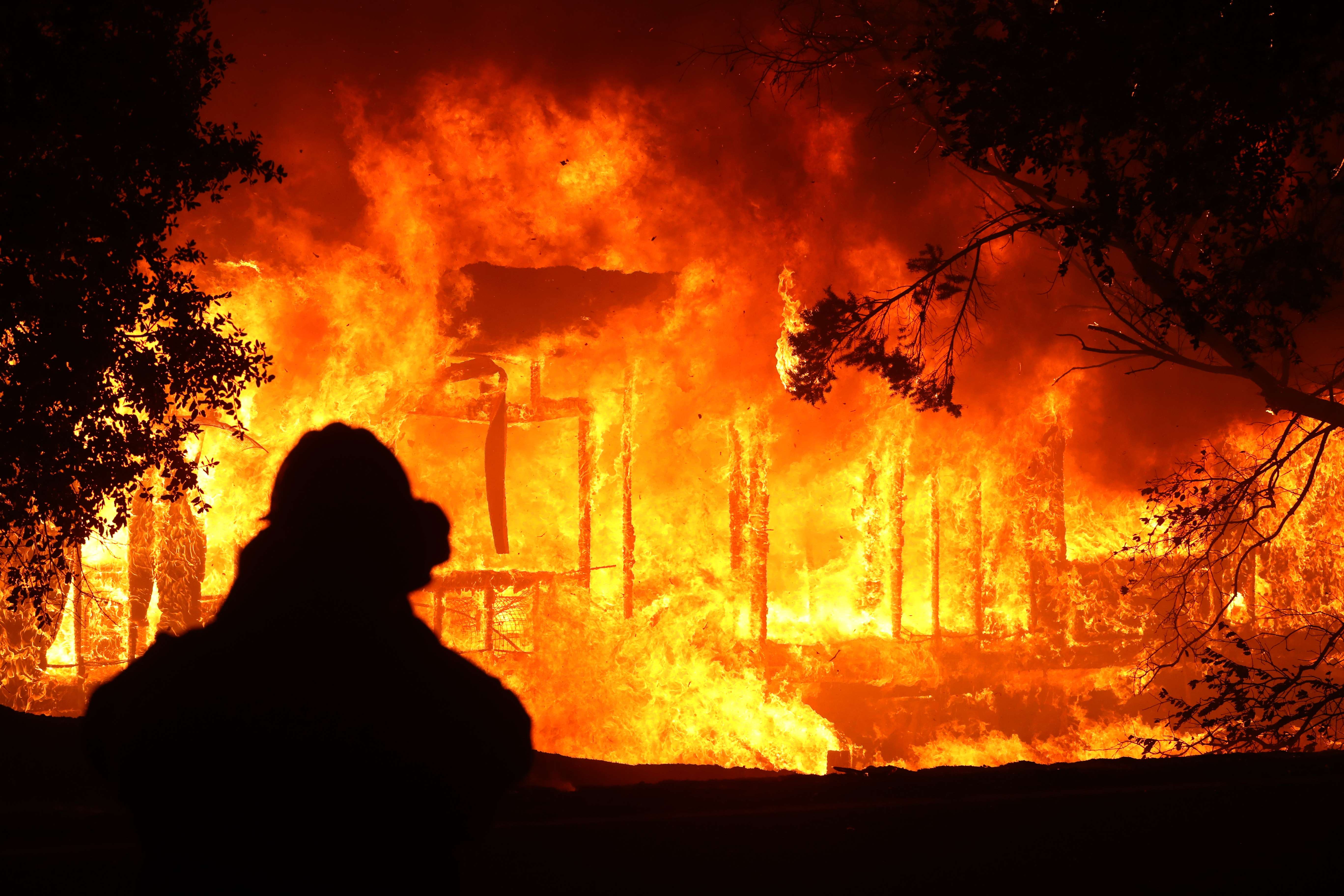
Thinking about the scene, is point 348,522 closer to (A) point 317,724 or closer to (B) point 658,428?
(A) point 317,724

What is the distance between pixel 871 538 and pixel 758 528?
11.6ft

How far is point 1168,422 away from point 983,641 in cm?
770

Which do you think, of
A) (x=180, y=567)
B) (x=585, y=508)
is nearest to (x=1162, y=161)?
(x=585, y=508)

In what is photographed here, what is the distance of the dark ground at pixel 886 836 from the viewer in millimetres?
3064

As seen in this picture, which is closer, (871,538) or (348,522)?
(348,522)

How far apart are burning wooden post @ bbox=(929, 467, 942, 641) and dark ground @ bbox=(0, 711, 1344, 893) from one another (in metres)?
16.7

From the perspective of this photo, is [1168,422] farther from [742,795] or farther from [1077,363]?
[742,795]

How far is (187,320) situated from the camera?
6.77 m

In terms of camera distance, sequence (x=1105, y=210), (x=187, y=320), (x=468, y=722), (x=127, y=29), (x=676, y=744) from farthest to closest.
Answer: (x=676, y=744), (x=187, y=320), (x=127, y=29), (x=1105, y=210), (x=468, y=722)

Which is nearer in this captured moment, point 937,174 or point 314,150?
point 314,150

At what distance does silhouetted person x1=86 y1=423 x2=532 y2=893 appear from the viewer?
1.57 metres

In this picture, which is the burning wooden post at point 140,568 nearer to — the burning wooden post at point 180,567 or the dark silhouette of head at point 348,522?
the burning wooden post at point 180,567

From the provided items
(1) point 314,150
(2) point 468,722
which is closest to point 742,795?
(2) point 468,722

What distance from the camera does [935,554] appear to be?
20.8m
